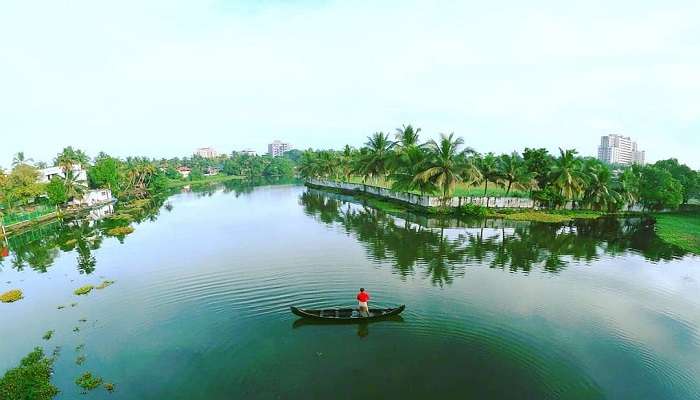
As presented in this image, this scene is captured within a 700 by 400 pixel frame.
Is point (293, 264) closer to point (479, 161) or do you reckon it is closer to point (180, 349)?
point (180, 349)

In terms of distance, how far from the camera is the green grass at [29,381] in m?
12.6

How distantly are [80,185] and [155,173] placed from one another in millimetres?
33490

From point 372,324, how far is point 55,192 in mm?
60479

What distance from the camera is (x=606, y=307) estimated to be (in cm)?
1955

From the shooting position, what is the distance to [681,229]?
41.9 m

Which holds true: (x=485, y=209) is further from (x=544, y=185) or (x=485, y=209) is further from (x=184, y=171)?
(x=184, y=171)

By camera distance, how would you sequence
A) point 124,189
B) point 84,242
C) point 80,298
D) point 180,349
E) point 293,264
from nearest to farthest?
point 180,349
point 80,298
point 293,264
point 84,242
point 124,189

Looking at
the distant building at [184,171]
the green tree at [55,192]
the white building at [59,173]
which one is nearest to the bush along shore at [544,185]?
the green tree at [55,192]

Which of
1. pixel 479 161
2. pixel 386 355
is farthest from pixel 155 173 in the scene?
pixel 386 355

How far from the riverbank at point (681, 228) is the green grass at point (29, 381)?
1813 inches

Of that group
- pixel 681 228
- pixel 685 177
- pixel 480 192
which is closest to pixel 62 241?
pixel 480 192

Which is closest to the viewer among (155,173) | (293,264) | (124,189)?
(293,264)

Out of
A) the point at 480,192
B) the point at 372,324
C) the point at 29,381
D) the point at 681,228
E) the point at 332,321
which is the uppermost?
the point at 480,192

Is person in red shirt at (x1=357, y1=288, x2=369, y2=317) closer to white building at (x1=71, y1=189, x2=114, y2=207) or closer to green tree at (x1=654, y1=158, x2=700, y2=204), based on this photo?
green tree at (x1=654, y1=158, x2=700, y2=204)
